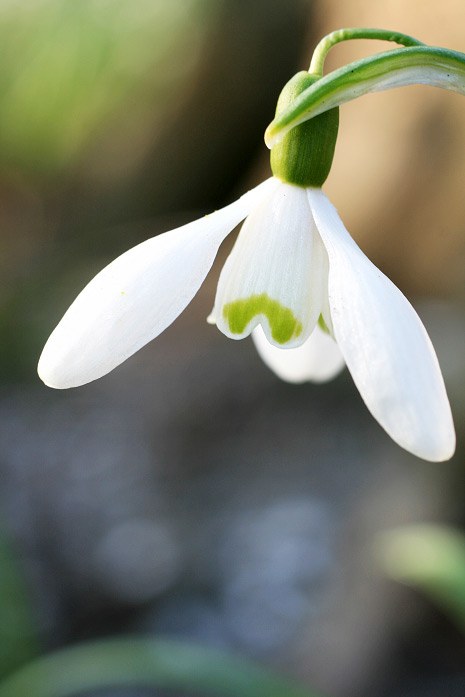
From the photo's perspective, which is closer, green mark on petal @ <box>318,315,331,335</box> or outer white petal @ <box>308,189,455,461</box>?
outer white petal @ <box>308,189,455,461</box>

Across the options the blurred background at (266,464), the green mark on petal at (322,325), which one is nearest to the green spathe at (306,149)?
the green mark on petal at (322,325)

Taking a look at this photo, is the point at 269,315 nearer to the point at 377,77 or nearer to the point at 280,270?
the point at 280,270

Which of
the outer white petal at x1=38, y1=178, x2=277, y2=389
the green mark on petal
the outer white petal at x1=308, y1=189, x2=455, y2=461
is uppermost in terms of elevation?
the outer white petal at x1=38, y1=178, x2=277, y2=389

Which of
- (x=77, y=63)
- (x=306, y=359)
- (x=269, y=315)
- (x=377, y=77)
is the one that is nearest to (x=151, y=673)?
(x=306, y=359)

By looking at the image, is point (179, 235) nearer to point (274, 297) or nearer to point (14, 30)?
point (274, 297)

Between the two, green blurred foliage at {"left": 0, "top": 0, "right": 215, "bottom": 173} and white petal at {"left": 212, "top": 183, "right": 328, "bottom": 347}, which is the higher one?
green blurred foliage at {"left": 0, "top": 0, "right": 215, "bottom": 173}

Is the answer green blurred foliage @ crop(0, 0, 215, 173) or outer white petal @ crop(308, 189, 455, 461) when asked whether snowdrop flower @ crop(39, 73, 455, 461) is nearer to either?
outer white petal @ crop(308, 189, 455, 461)

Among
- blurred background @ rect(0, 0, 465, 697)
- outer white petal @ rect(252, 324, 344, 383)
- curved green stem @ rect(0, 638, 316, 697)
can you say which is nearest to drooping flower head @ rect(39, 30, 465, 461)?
outer white petal @ rect(252, 324, 344, 383)
